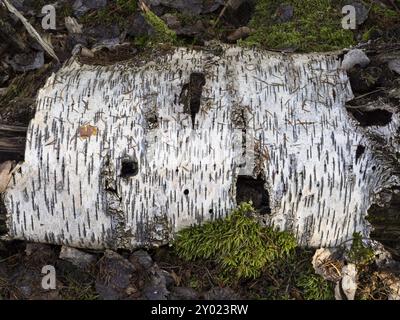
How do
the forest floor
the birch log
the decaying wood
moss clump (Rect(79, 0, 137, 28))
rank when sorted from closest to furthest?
1. the birch log
2. the forest floor
3. the decaying wood
4. moss clump (Rect(79, 0, 137, 28))

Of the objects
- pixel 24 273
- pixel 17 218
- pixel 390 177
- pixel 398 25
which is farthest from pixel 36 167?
pixel 398 25

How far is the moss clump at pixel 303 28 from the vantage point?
503 cm

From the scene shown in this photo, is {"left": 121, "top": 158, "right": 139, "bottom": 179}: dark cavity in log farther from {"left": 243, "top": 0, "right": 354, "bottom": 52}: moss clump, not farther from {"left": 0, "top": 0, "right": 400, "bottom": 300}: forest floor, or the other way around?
{"left": 243, "top": 0, "right": 354, "bottom": 52}: moss clump

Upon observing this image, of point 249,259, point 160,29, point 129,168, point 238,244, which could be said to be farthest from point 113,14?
point 249,259

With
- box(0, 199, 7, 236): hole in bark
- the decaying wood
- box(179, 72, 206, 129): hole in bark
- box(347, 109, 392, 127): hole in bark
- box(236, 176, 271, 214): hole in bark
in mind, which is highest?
the decaying wood

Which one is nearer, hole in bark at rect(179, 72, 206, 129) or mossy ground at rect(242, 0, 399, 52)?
hole in bark at rect(179, 72, 206, 129)

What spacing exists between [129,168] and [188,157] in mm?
469

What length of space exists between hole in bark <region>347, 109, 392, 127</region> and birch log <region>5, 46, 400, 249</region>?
2.7 inches

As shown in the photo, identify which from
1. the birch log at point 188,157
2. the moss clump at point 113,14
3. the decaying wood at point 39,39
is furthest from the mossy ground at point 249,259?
the moss clump at point 113,14

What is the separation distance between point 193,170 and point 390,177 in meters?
1.53

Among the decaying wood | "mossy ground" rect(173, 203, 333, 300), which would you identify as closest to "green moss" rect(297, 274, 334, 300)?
"mossy ground" rect(173, 203, 333, 300)

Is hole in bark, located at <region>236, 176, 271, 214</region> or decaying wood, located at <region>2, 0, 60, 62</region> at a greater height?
decaying wood, located at <region>2, 0, 60, 62</region>

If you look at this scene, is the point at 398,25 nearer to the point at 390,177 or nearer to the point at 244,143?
the point at 390,177

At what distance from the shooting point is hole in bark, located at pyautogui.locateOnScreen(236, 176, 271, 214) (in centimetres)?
396
